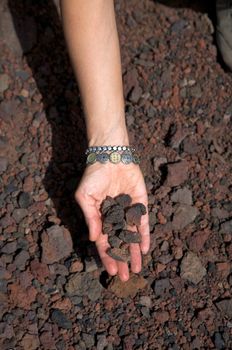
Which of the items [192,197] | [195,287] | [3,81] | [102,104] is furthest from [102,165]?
[3,81]

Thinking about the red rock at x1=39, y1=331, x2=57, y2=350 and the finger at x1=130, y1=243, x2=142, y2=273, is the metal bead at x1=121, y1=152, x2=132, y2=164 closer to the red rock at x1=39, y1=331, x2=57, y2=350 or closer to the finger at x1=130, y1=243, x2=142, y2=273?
the finger at x1=130, y1=243, x2=142, y2=273

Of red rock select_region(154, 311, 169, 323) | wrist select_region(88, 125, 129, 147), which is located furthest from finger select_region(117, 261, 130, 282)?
wrist select_region(88, 125, 129, 147)

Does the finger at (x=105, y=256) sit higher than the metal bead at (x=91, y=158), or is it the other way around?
the metal bead at (x=91, y=158)

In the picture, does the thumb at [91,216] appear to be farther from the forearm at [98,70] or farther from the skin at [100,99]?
the forearm at [98,70]

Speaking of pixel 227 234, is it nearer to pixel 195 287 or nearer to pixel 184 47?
pixel 195 287

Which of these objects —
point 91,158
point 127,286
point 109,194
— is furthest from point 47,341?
point 91,158

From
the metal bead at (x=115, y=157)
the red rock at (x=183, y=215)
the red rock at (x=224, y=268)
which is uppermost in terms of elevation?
the metal bead at (x=115, y=157)

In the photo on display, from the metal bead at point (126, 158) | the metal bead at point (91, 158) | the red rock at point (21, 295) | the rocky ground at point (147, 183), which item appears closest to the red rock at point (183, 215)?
the rocky ground at point (147, 183)
